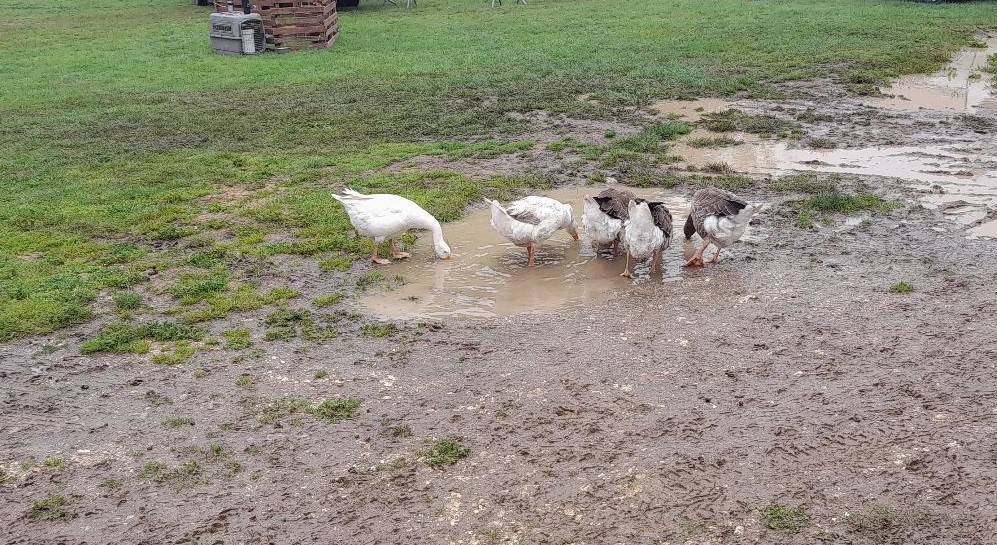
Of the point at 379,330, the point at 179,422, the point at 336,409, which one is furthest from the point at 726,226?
the point at 179,422

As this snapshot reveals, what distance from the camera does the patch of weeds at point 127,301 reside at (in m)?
8.13

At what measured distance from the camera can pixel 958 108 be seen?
1446cm

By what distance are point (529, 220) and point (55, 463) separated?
465 centimetres

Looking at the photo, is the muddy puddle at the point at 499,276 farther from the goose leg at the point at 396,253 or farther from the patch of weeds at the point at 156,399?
the patch of weeds at the point at 156,399

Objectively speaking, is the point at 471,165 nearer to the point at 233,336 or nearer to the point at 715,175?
the point at 715,175

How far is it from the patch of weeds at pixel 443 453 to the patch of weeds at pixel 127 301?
12.1 ft

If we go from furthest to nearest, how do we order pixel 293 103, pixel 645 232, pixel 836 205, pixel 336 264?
pixel 293 103 → pixel 836 205 → pixel 336 264 → pixel 645 232

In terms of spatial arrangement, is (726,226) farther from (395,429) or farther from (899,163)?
(899,163)

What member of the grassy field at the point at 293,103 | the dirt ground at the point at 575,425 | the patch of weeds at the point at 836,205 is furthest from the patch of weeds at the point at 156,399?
the patch of weeds at the point at 836,205

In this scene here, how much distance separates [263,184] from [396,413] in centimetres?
628

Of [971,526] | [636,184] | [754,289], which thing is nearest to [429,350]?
[754,289]

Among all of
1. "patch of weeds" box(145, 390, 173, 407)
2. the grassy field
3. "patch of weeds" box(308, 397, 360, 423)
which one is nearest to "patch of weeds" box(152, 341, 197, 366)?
"patch of weeds" box(145, 390, 173, 407)

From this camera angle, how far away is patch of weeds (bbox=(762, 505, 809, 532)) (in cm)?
505

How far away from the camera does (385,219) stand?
8.84 meters
